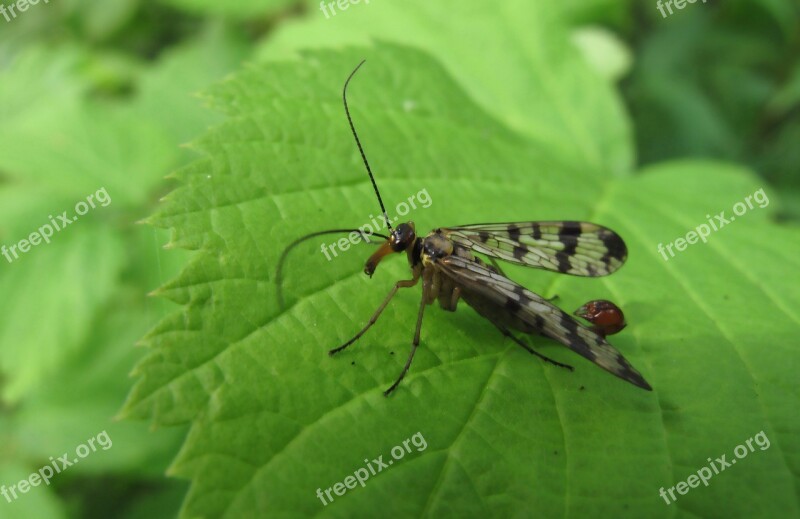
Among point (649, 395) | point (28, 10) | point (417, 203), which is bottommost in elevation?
point (649, 395)

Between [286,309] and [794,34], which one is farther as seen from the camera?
[794,34]

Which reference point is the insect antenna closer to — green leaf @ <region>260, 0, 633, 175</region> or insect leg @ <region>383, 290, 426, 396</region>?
insect leg @ <region>383, 290, 426, 396</region>

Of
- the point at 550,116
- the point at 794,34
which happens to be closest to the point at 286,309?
the point at 550,116

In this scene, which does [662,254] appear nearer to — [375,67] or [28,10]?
[375,67]
